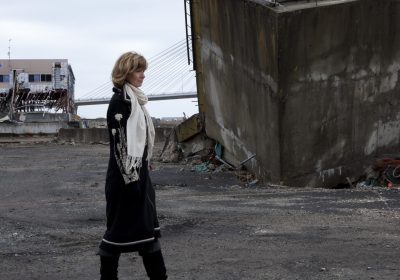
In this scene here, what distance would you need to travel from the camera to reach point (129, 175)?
12.7 ft

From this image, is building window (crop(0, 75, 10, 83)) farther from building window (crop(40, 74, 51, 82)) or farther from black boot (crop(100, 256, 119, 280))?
black boot (crop(100, 256, 119, 280))

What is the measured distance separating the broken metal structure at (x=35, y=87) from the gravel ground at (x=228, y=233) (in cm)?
4076

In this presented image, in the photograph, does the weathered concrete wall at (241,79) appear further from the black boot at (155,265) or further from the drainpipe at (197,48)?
the black boot at (155,265)

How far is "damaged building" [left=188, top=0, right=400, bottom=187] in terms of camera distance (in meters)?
10.8

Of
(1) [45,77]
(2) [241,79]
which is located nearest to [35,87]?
(1) [45,77]

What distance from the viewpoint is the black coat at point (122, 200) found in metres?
3.92

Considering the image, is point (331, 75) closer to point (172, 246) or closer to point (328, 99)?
point (328, 99)

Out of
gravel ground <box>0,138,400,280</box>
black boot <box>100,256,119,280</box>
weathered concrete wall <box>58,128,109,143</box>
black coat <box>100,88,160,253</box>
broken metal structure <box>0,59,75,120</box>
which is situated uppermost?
broken metal structure <box>0,59,75,120</box>

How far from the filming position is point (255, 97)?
12047mm

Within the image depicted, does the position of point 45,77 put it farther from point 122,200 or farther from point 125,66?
point 122,200

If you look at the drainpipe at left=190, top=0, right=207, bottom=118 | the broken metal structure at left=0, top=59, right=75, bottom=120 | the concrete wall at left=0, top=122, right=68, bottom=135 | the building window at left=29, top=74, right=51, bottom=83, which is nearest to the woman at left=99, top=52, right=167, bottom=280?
the drainpipe at left=190, top=0, right=207, bottom=118

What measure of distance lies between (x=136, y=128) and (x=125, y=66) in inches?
15.6

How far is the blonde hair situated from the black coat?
0.06m

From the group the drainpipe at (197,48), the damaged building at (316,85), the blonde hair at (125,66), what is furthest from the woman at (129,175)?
the drainpipe at (197,48)
